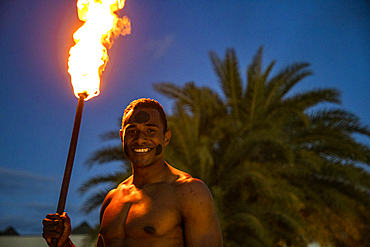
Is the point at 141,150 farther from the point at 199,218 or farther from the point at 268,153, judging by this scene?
the point at 268,153

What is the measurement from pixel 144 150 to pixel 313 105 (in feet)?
31.0

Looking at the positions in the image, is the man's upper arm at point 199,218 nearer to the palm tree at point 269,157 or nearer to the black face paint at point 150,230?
the black face paint at point 150,230

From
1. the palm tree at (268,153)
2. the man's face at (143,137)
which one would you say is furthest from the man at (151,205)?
the palm tree at (268,153)

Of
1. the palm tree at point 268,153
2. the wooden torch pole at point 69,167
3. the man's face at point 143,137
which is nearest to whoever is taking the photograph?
the wooden torch pole at point 69,167

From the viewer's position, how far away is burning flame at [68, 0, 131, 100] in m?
2.65

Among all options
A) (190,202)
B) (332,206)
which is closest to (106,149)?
(332,206)

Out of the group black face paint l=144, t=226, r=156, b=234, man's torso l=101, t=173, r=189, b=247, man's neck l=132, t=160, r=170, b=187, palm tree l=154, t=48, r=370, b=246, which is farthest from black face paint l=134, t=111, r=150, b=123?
palm tree l=154, t=48, r=370, b=246

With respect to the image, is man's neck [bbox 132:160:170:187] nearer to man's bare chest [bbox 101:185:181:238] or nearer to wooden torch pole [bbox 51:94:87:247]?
man's bare chest [bbox 101:185:181:238]

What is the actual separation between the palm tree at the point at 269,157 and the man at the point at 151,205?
17.9 feet

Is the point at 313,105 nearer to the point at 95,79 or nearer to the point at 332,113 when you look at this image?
the point at 332,113

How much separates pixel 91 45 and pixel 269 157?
28.0 feet

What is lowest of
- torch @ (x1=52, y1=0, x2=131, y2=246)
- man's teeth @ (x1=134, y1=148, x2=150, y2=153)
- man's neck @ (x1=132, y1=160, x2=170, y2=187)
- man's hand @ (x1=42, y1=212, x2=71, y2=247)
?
man's hand @ (x1=42, y1=212, x2=71, y2=247)

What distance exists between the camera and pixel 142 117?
2520 mm

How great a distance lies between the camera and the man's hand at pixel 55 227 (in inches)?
85.5
